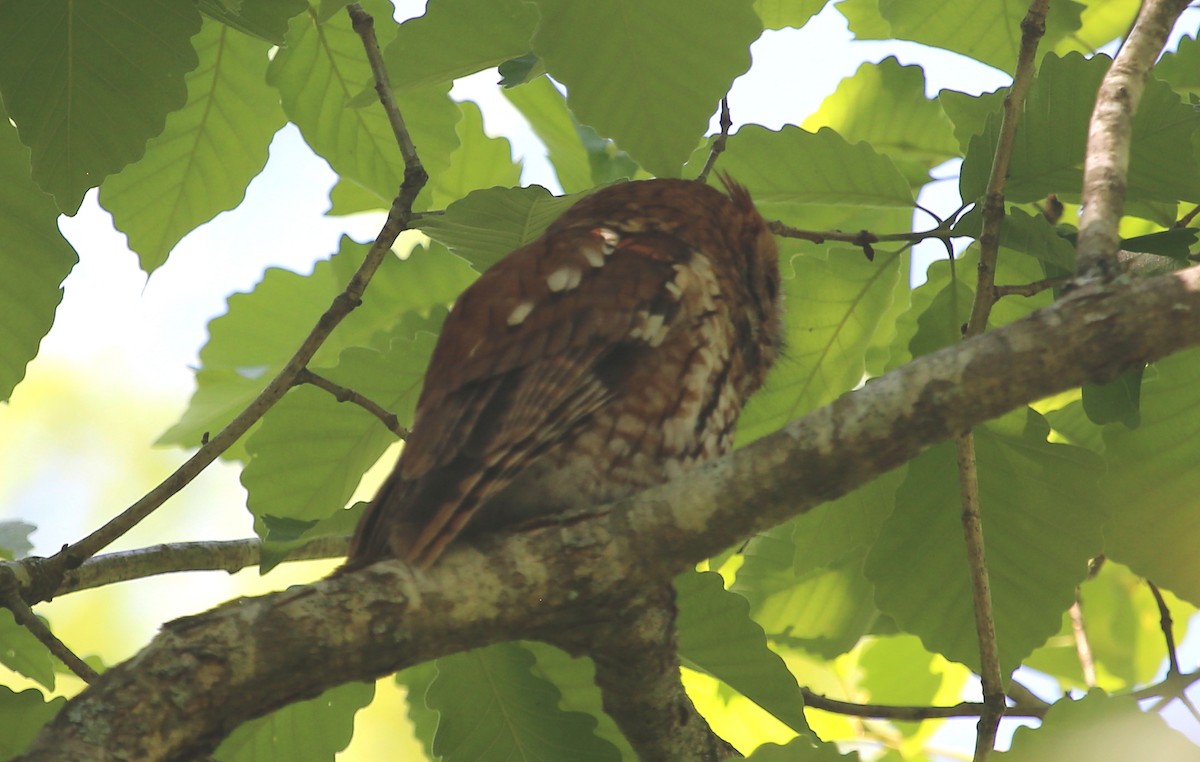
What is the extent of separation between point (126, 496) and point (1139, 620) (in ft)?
18.7

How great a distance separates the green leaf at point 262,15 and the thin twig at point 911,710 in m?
1.40

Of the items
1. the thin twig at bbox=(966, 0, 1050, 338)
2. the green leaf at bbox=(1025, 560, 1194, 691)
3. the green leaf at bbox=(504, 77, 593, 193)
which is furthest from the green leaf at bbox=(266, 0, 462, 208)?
the green leaf at bbox=(1025, 560, 1194, 691)

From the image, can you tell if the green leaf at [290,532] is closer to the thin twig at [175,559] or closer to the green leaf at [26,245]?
the thin twig at [175,559]

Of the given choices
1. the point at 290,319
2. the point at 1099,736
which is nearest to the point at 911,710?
the point at 1099,736

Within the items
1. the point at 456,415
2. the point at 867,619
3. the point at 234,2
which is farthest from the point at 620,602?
the point at 867,619

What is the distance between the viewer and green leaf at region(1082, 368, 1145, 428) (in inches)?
74.2

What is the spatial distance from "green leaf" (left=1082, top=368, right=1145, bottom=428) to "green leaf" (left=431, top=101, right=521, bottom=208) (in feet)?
5.33

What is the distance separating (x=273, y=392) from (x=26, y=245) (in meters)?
0.45

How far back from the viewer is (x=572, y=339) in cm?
175

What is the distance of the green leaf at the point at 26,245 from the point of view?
1950mm

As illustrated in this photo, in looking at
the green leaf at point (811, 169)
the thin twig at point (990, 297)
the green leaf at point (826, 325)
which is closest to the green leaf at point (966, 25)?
the green leaf at point (811, 169)

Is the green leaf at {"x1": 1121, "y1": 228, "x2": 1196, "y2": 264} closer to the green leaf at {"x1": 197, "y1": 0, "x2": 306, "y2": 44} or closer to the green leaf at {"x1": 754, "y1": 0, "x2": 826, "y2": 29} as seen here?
the green leaf at {"x1": 754, "y1": 0, "x2": 826, "y2": 29}

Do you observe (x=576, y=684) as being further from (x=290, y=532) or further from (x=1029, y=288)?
(x=1029, y=288)

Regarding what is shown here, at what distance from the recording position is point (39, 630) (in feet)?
6.21
